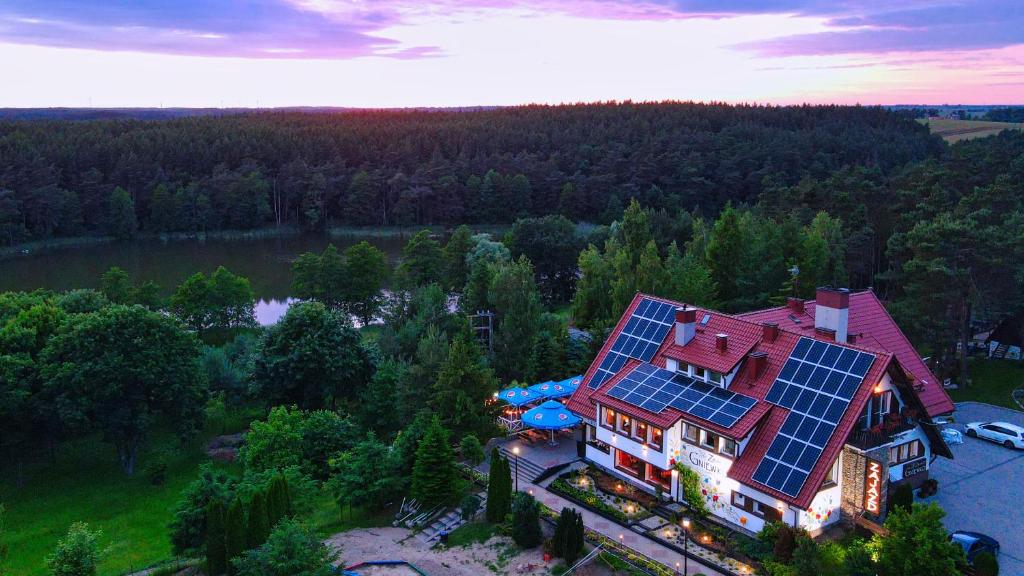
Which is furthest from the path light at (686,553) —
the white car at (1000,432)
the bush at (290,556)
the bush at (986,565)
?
the white car at (1000,432)

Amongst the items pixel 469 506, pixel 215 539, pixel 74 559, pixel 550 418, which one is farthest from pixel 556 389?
pixel 74 559

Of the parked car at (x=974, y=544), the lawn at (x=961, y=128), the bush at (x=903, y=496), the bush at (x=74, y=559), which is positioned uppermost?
the lawn at (x=961, y=128)

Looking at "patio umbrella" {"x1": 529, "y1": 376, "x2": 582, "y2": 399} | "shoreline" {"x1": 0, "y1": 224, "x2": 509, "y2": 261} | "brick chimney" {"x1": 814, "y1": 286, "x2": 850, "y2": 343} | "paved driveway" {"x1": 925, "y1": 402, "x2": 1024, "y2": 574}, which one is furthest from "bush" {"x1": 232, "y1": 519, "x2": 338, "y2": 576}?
"shoreline" {"x1": 0, "y1": 224, "x2": 509, "y2": 261}

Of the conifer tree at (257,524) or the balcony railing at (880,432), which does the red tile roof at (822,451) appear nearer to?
the balcony railing at (880,432)

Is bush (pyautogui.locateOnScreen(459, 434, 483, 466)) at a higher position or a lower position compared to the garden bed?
higher

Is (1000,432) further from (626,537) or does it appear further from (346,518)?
(346,518)

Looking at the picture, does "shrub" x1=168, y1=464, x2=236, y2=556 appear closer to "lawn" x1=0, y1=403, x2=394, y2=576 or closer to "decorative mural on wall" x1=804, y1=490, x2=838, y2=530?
"lawn" x1=0, y1=403, x2=394, y2=576
